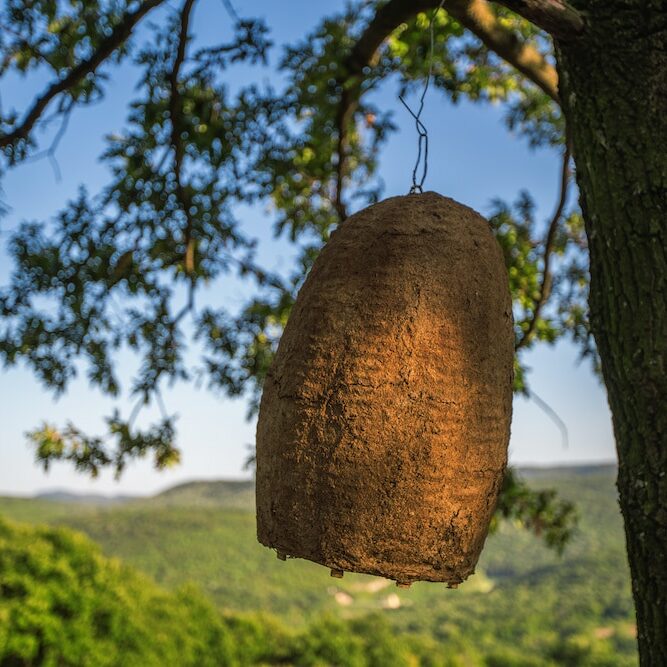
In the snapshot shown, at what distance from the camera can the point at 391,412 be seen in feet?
6.52

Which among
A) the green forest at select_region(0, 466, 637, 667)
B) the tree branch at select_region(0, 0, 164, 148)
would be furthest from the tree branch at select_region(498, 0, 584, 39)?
the green forest at select_region(0, 466, 637, 667)

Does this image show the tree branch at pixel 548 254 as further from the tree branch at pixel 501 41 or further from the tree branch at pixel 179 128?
the tree branch at pixel 179 128

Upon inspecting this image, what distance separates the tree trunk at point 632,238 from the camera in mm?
2236

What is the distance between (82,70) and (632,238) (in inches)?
111

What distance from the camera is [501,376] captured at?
7.11 feet

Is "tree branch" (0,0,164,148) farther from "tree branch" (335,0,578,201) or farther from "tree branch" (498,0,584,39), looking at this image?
"tree branch" (498,0,584,39)

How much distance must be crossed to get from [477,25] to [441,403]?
1946 millimetres

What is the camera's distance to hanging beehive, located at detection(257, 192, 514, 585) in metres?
1.97

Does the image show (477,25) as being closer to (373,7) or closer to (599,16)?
(599,16)

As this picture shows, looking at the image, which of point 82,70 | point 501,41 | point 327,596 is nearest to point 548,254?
point 501,41

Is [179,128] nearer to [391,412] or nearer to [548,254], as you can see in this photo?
[548,254]

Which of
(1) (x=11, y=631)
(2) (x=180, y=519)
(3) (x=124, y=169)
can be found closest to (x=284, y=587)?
(2) (x=180, y=519)

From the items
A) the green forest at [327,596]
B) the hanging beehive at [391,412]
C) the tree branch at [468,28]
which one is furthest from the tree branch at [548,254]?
the green forest at [327,596]

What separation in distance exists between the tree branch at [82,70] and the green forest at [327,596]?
6877mm
